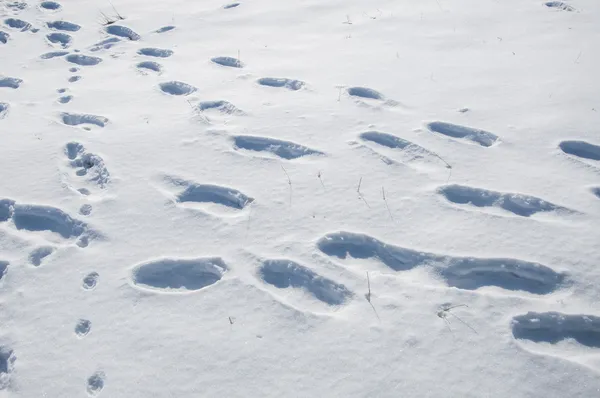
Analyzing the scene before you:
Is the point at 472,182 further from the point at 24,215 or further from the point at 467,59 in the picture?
the point at 24,215

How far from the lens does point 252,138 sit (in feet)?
11.1

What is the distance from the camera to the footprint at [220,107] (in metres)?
3.73

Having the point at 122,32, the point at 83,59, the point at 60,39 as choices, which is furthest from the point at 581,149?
the point at 60,39

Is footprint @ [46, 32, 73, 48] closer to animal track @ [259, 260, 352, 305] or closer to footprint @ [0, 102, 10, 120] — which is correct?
footprint @ [0, 102, 10, 120]

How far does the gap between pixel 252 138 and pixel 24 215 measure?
144 centimetres

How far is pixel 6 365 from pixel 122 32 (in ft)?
13.1

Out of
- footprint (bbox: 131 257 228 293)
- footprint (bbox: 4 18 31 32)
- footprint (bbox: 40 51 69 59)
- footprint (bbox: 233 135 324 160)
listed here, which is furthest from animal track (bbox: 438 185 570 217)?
footprint (bbox: 4 18 31 32)

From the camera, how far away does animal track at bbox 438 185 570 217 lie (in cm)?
275

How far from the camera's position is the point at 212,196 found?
2961mm

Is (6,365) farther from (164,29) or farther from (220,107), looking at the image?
(164,29)

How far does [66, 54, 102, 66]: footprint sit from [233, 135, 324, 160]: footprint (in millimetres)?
2080

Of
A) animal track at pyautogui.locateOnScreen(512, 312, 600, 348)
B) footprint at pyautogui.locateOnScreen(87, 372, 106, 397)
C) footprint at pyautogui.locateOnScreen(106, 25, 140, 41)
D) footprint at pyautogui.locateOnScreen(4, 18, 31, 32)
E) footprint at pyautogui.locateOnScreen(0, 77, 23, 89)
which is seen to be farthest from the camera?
footprint at pyautogui.locateOnScreen(4, 18, 31, 32)

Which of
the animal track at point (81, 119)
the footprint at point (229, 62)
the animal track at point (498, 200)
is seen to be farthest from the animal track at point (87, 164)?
the animal track at point (498, 200)

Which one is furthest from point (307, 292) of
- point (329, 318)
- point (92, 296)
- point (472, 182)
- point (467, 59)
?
point (467, 59)
